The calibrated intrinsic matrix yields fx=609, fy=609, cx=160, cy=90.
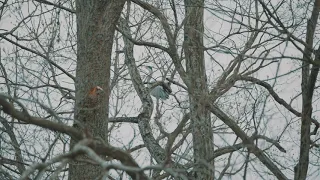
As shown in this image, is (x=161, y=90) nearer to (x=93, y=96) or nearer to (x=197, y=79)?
(x=197, y=79)

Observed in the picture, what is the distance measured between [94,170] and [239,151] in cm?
149

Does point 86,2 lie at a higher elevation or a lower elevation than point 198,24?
lower

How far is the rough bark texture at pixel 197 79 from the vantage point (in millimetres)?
6898

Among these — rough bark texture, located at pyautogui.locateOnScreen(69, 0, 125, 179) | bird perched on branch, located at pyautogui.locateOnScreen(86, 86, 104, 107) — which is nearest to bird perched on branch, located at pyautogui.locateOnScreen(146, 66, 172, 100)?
rough bark texture, located at pyautogui.locateOnScreen(69, 0, 125, 179)

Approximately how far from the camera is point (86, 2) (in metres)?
6.16

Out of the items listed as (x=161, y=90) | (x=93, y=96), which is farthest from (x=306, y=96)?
(x=161, y=90)

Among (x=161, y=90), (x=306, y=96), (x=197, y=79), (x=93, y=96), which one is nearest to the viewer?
(x=306, y=96)

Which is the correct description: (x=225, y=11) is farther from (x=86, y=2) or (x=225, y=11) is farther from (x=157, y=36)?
(x=157, y=36)

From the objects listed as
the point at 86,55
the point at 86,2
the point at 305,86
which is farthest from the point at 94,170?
the point at 305,86

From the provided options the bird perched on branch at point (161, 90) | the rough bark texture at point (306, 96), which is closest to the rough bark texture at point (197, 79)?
the rough bark texture at point (306, 96)

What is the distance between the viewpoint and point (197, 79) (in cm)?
774

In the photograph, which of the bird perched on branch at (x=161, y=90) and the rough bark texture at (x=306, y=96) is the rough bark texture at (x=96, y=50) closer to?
the rough bark texture at (x=306, y=96)

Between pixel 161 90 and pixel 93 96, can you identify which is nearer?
pixel 93 96

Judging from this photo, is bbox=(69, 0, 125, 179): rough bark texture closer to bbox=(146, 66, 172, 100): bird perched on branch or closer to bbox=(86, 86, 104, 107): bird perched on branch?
bbox=(86, 86, 104, 107): bird perched on branch
